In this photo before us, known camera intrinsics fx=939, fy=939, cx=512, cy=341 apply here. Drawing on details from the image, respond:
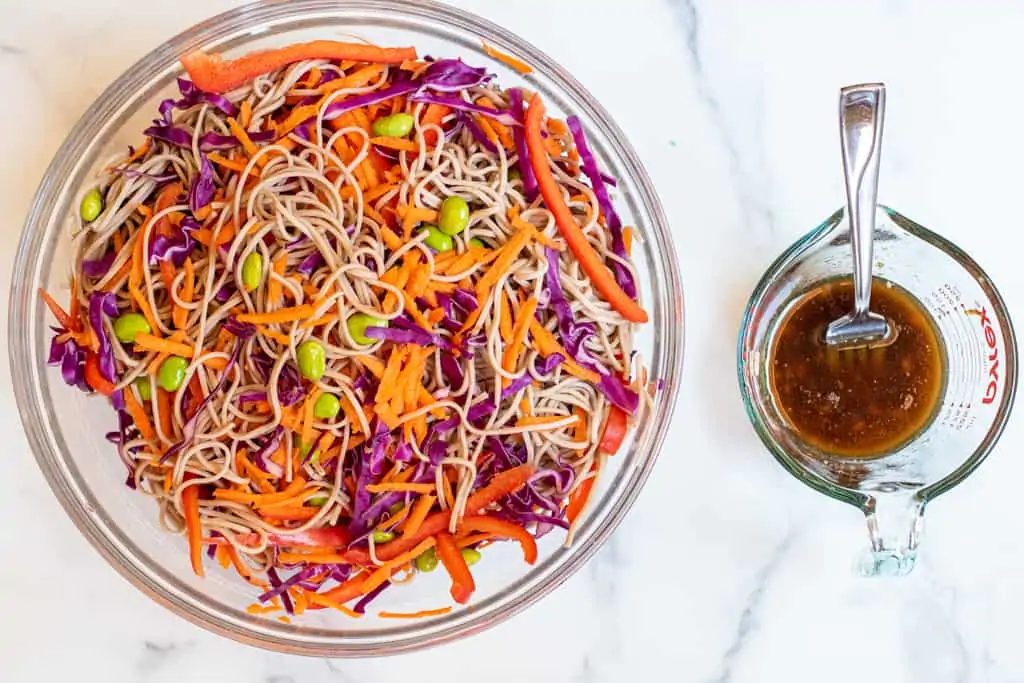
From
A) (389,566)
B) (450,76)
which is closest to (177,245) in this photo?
(450,76)

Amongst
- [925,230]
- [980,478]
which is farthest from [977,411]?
[925,230]

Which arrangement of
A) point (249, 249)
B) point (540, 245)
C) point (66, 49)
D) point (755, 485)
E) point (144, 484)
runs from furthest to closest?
point (755, 485) → point (66, 49) → point (144, 484) → point (540, 245) → point (249, 249)

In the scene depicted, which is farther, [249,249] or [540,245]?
[540,245]

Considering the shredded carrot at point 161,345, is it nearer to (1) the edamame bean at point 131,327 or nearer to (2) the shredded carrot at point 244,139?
(1) the edamame bean at point 131,327

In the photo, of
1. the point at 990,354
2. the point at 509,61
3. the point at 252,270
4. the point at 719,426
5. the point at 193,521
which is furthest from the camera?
the point at 719,426

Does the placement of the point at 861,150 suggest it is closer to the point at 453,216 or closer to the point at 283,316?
the point at 453,216

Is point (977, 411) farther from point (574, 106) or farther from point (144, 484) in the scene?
point (144, 484)

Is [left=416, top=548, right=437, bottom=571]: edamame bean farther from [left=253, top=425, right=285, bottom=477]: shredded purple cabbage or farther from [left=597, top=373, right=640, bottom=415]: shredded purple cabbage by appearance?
[left=597, top=373, right=640, bottom=415]: shredded purple cabbage
